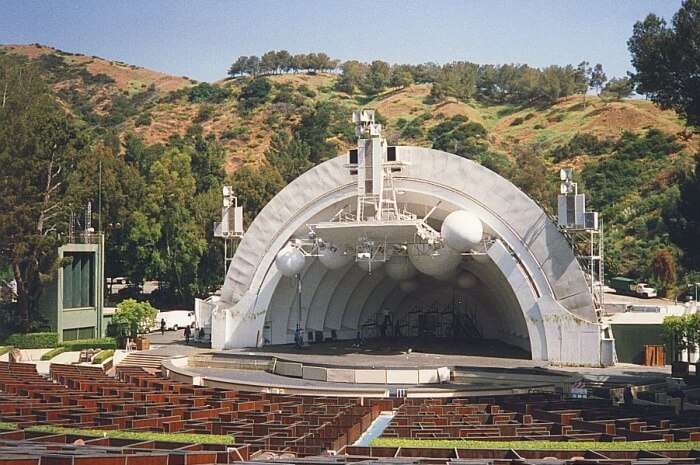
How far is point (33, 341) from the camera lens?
46.6m

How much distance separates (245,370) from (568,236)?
14.5 m

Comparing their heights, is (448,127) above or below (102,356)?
above

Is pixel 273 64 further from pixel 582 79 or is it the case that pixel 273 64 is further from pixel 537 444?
pixel 537 444

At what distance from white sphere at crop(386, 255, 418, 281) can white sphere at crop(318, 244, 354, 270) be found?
8.09 feet

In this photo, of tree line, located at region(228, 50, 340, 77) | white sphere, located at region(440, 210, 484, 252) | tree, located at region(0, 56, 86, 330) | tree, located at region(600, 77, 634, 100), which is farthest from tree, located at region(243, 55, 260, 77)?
white sphere, located at region(440, 210, 484, 252)

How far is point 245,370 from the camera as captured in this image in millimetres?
37812

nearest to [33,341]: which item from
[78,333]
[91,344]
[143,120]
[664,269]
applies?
[91,344]

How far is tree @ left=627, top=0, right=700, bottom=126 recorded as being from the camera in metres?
31.1

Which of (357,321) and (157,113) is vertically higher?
(157,113)

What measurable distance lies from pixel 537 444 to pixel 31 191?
1426 inches

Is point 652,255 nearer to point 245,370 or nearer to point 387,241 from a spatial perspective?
point 387,241

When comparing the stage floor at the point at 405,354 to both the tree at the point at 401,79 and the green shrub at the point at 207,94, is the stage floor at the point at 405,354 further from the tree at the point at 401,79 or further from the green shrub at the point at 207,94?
the tree at the point at 401,79

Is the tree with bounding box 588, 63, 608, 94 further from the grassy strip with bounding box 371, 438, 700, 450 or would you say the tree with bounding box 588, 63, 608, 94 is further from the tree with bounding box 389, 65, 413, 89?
the grassy strip with bounding box 371, 438, 700, 450

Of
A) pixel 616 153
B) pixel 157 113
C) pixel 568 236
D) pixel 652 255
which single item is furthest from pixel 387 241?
pixel 157 113
